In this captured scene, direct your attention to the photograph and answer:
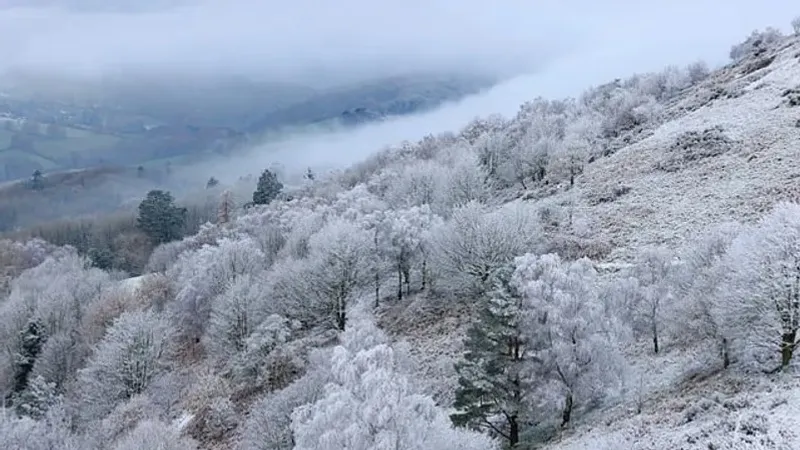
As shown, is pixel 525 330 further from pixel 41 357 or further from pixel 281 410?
pixel 41 357

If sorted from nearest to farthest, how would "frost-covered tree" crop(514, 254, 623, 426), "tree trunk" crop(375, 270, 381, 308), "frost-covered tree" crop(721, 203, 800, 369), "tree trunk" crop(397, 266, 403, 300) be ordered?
"frost-covered tree" crop(721, 203, 800, 369), "frost-covered tree" crop(514, 254, 623, 426), "tree trunk" crop(397, 266, 403, 300), "tree trunk" crop(375, 270, 381, 308)

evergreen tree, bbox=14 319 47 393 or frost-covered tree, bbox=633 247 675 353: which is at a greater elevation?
frost-covered tree, bbox=633 247 675 353

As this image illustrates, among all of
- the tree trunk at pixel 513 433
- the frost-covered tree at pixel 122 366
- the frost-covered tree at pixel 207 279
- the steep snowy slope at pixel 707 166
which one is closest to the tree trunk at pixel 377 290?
the frost-covered tree at pixel 207 279

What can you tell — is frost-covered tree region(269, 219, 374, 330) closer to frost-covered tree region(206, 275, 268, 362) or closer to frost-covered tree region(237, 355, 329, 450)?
frost-covered tree region(206, 275, 268, 362)

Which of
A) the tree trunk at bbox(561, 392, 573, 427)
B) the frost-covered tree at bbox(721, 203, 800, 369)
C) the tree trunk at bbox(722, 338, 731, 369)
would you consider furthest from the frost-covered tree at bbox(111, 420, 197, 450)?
the frost-covered tree at bbox(721, 203, 800, 369)

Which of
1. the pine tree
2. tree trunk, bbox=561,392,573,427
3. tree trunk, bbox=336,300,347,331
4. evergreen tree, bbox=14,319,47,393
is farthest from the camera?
the pine tree

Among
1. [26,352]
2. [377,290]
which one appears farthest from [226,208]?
[377,290]
